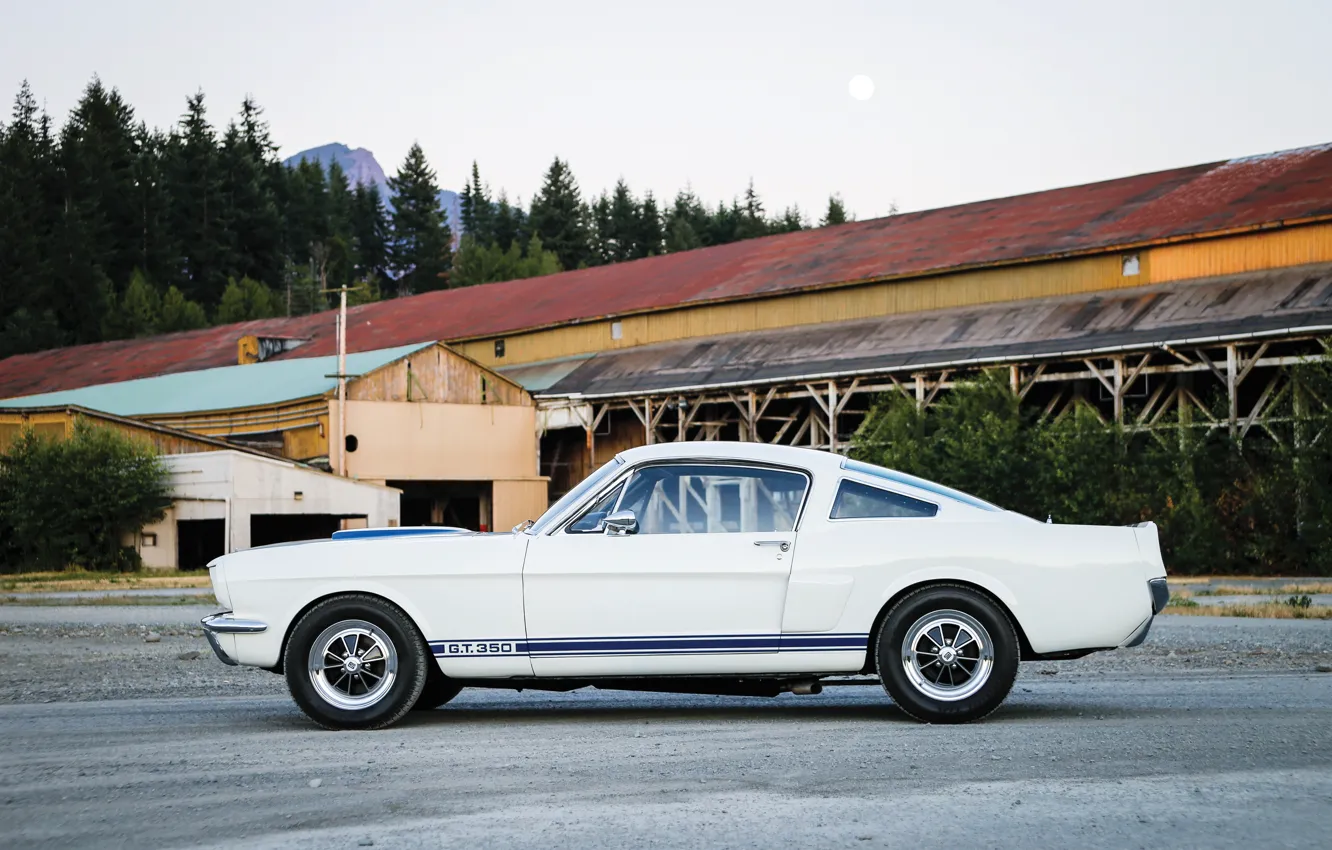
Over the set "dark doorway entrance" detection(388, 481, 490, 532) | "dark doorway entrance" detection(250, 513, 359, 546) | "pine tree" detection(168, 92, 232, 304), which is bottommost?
A: "dark doorway entrance" detection(250, 513, 359, 546)

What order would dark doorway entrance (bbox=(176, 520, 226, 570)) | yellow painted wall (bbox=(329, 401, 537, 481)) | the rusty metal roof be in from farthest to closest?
yellow painted wall (bbox=(329, 401, 537, 481)) → dark doorway entrance (bbox=(176, 520, 226, 570)) → the rusty metal roof

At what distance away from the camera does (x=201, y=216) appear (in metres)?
120

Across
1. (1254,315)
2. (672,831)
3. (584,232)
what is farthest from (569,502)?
(584,232)

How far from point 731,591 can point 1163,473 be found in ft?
80.4

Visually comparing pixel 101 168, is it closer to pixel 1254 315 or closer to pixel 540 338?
pixel 540 338

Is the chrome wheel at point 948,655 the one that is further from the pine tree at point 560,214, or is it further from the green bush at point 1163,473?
the pine tree at point 560,214

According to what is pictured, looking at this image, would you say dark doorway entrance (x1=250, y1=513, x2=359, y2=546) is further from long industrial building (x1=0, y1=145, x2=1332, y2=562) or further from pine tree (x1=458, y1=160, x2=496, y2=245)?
pine tree (x1=458, y1=160, x2=496, y2=245)

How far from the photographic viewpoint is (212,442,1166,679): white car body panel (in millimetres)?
8016

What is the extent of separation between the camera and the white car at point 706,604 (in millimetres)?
8008

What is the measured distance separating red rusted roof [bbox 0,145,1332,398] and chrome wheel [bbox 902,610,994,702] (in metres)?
29.9

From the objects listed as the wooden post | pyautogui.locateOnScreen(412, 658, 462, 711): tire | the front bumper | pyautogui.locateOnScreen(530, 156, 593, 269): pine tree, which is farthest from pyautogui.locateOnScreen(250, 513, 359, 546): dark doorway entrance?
pyautogui.locateOnScreen(530, 156, 593, 269): pine tree

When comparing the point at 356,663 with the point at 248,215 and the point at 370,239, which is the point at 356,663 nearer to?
the point at 248,215

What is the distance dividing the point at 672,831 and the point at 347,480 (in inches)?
1411

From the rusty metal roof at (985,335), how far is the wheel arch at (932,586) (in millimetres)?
23805
